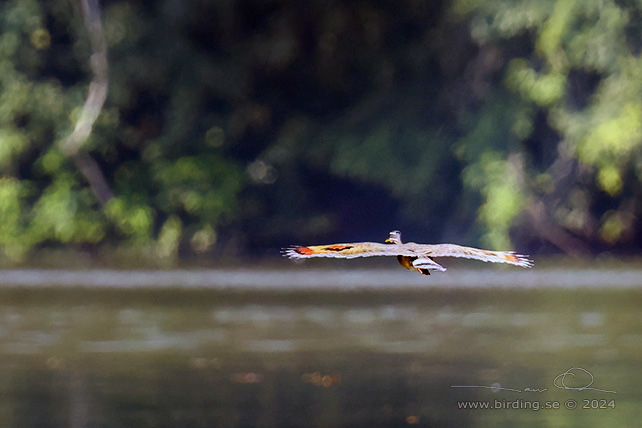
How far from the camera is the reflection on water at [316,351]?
7965mm

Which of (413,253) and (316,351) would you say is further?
(316,351)

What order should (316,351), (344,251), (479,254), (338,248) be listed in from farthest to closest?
(316,351)
(338,248)
(344,251)
(479,254)

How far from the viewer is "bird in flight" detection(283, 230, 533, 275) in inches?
208

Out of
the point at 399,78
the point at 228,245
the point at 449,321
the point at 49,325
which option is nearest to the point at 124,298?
the point at 49,325

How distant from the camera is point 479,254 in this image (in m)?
5.18

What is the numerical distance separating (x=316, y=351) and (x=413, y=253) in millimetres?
5536

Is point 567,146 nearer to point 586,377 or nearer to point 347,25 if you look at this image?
point 347,25

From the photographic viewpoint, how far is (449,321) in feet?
44.1
